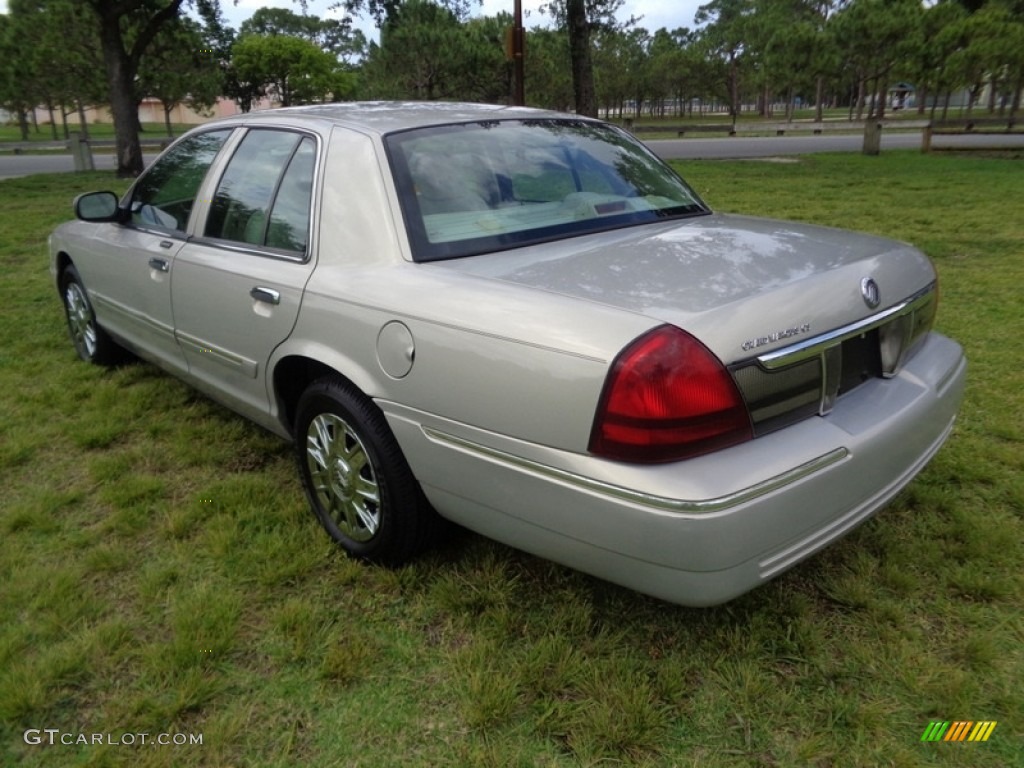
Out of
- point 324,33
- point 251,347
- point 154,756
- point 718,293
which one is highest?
point 324,33

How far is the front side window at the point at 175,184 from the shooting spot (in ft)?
11.7

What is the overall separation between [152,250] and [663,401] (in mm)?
2801

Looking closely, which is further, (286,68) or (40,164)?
(286,68)

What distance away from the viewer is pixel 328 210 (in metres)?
2.72

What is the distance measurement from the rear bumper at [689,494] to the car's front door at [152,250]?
181cm

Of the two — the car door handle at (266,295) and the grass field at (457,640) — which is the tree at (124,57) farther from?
the car door handle at (266,295)

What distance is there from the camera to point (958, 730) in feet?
6.53

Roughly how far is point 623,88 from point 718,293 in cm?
6068

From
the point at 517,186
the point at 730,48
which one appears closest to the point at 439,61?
the point at 517,186

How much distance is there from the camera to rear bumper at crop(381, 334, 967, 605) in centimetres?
185

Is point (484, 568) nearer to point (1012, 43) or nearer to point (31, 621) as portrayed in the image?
point (31, 621)

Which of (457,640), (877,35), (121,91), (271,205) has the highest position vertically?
(877,35)

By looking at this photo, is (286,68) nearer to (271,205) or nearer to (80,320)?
(80,320)

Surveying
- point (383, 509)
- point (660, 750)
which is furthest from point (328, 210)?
point (660, 750)
